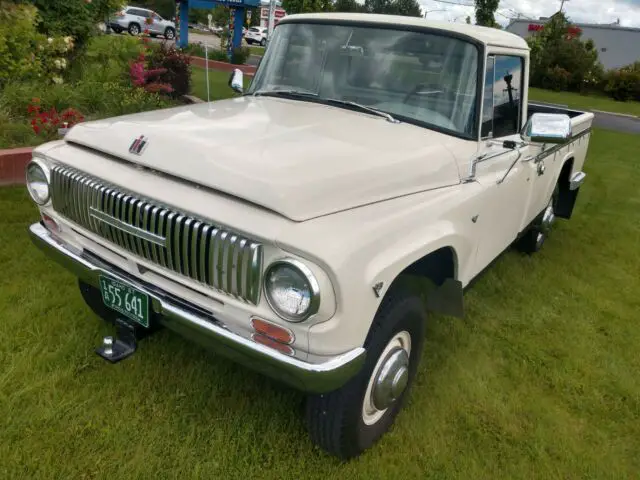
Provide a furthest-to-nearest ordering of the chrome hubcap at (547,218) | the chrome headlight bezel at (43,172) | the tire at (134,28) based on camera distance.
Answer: the tire at (134,28) → the chrome hubcap at (547,218) → the chrome headlight bezel at (43,172)

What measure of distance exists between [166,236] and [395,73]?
1.69 metres

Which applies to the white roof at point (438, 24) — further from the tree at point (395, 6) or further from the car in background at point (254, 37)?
the tree at point (395, 6)

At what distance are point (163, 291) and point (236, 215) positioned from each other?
0.56 m

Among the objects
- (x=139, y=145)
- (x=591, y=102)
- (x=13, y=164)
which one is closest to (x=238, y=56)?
(x=13, y=164)

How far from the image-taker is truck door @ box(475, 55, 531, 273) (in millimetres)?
3080

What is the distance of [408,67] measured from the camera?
10.0 ft

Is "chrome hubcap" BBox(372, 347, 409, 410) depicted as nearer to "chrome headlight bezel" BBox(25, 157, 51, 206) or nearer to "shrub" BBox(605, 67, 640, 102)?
"chrome headlight bezel" BBox(25, 157, 51, 206)

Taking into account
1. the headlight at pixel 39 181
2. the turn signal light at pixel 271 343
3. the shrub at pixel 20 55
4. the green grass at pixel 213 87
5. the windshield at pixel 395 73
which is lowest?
the green grass at pixel 213 87

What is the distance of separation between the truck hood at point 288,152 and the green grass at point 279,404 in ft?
3.93

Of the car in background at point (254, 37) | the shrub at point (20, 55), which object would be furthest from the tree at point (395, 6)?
the shrub at point (20, 55)

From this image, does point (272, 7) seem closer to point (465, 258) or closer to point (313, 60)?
point (313, 60)

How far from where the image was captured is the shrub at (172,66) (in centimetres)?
886

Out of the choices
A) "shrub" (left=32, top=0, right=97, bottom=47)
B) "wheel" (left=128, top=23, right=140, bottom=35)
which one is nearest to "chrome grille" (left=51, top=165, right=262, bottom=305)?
"shrub" (left=32, top=0, right=97, bottom=47)

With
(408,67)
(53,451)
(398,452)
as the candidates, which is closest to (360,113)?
(408,67)
